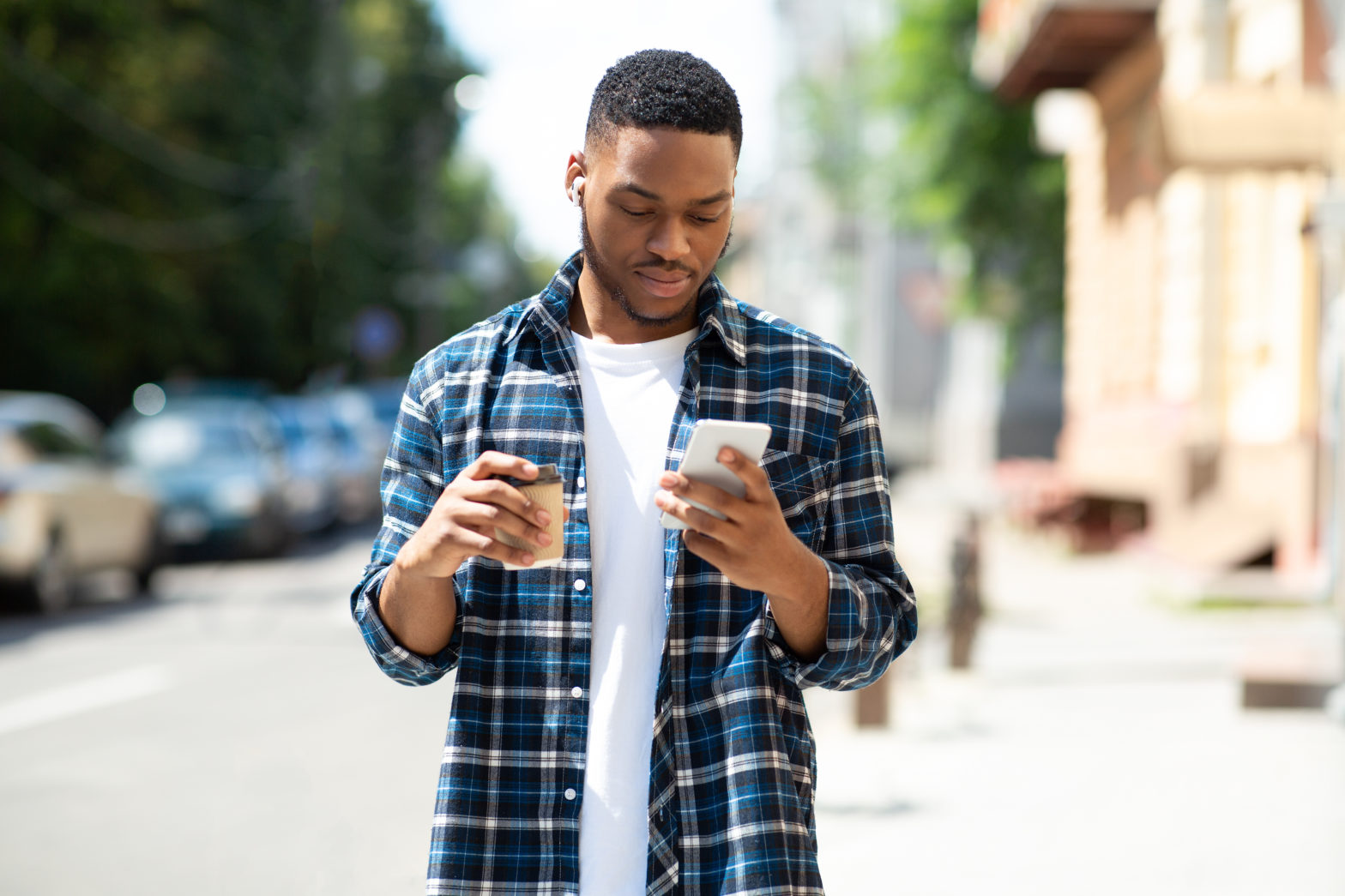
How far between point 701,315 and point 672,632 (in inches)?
18.8

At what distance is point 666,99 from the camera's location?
2.19 m

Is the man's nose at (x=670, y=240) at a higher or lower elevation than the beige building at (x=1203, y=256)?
lower

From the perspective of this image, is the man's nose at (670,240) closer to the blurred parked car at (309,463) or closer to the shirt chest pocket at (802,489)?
the shirt chest pocket at (802,489)

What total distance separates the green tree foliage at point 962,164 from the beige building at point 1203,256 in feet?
8.52

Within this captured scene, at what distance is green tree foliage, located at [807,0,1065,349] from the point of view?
76.3 feet

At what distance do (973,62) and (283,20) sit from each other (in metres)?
20.8

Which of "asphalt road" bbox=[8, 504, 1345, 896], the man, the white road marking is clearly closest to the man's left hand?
the man

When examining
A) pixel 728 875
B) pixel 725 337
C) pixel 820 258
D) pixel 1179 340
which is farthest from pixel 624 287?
pixel 820 258

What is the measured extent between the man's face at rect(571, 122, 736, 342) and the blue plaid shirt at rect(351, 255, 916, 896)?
9 centimetres

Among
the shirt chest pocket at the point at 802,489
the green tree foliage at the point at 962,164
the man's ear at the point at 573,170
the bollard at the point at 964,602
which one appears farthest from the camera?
the green tree foliage at the point at 962,164

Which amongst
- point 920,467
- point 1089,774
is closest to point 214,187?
point 920,467

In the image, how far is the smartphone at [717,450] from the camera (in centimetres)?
192

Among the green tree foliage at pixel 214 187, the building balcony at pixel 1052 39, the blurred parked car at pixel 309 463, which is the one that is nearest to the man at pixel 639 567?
the building balcony at pixel 1052 39

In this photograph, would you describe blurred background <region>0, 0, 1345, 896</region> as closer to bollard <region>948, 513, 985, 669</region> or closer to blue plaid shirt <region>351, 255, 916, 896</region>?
bollard <region>948, 513, 985, 669</region>
